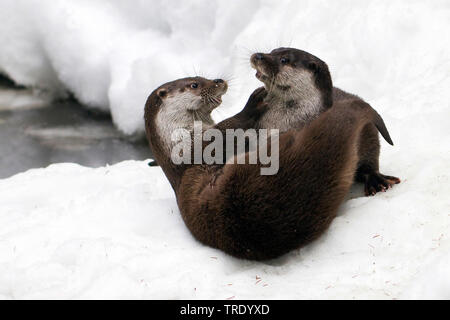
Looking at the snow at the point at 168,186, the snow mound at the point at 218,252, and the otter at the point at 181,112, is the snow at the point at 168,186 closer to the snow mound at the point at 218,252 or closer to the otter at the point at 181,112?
the snow mound at the point at 218,252

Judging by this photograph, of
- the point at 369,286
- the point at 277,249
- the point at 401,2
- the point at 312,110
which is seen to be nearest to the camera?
the point at 369,286

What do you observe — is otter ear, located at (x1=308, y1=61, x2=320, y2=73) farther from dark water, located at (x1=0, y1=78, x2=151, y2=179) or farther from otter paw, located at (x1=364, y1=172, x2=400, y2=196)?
dark water, located at (x1=0, y1=78, x2=151, y2=179)

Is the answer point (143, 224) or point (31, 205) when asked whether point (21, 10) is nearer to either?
point (31, 205)

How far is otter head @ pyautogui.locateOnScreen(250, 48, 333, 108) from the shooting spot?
289cm

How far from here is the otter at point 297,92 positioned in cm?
288

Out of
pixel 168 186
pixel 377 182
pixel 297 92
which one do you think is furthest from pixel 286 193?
pixel 168 186

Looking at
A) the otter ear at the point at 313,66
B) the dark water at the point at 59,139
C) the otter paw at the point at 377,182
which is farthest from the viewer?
the dark water at the point at 59,139

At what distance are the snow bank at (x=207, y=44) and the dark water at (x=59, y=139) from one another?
7.7 inches

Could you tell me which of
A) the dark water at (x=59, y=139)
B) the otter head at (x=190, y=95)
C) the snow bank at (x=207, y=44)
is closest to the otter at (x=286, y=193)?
the otter head at (x=190, y=95)

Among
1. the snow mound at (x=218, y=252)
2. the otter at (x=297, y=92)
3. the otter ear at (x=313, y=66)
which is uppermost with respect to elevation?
the otter ear at (x=313, y=66)

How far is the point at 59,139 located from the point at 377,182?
391 cm

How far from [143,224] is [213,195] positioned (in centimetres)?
61

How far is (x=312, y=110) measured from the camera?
2.86 meters
